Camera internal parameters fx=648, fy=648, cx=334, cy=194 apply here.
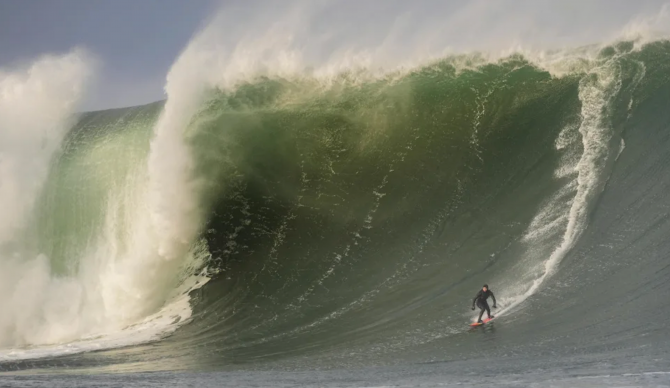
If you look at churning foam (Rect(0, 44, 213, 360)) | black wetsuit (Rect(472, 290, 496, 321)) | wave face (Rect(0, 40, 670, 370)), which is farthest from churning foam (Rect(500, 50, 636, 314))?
churning foam (Rect(0, 44, 213, 360))

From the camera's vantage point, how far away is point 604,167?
11.0m

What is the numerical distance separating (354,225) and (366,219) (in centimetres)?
25

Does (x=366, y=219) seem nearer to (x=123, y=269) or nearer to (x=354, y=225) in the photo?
(x=354, y=225)

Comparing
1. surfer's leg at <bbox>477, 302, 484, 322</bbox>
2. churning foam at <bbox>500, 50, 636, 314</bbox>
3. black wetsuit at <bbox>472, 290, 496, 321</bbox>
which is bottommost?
surfer's leg at <bbox>477, 302, 484, 322</bbox>

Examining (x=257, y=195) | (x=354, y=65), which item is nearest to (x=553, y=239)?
(x=257, y=195)

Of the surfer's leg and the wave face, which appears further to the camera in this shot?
Answer: the wave face

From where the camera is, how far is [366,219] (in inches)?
459

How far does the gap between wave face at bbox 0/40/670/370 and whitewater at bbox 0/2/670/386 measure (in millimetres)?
43

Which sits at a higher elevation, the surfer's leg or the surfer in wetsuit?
the surfer in wetsuit

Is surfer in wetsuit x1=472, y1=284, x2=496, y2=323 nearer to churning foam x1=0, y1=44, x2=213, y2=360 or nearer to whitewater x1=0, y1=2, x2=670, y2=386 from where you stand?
whitewater x1=0, y1=2, x2=670, y2=386

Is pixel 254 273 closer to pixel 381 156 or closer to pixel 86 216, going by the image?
pixel 381 156

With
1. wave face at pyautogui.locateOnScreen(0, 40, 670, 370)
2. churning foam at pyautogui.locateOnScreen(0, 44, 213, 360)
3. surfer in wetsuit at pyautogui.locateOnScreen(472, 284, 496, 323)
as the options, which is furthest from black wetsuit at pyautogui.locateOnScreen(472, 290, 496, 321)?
churning foam at pyautogui.locateOnScreen(0, 44, 213, 360)

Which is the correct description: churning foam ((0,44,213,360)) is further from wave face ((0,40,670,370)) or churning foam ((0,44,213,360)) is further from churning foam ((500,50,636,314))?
churning foam ((500,50,636,314))

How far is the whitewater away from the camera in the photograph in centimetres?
699
